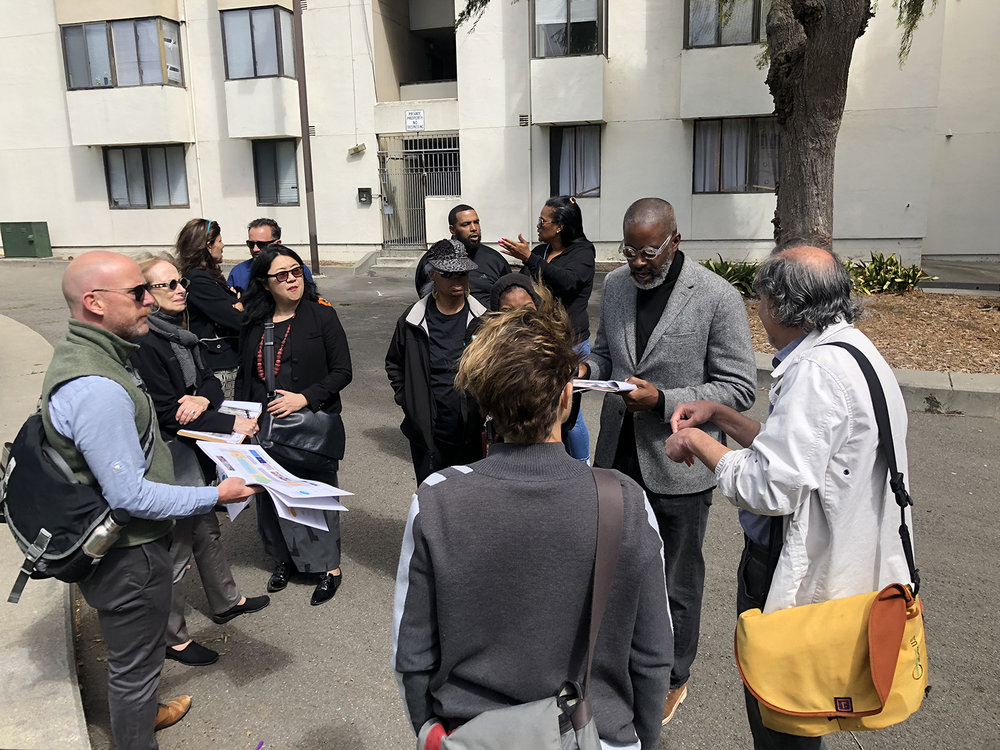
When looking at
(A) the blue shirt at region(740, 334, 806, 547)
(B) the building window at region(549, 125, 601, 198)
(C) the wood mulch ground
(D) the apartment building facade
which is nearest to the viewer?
(A) the blue shirt at region(740, 334, 806, 547)

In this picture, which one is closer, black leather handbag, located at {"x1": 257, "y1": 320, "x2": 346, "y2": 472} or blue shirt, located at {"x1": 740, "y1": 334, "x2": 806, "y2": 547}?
blue shirt, located at {"x1": 740, "y1": 334, "x2": 806, "y2": 547}

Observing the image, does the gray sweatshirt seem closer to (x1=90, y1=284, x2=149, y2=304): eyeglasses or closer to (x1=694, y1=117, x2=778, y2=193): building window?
(x1=90, y1=284, x2=149, y2=304): eyeglasses

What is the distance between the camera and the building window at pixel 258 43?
19891 millimetres

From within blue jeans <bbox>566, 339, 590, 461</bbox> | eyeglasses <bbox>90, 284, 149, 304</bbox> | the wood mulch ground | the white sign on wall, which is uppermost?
the white sign on wall

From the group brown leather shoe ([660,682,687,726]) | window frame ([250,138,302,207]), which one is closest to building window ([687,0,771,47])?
window frame ([250,138,302,207])

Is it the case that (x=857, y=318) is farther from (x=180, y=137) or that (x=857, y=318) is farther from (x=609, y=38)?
(x=180, y=137)

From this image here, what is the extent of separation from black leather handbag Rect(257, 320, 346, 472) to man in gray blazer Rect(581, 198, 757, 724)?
1.71 metres

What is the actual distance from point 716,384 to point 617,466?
56cm

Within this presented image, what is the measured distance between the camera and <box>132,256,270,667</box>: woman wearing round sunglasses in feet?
11.6

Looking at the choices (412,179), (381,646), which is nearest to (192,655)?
(381,646)

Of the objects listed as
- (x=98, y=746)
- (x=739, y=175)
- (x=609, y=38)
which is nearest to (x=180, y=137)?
(x=609, y=38)

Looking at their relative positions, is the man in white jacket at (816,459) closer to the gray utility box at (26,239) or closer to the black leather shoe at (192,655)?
the black leather shoe at (192,655)

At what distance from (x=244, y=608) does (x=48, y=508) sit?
1.79m

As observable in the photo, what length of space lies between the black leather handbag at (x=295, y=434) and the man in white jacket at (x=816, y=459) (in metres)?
2.42
